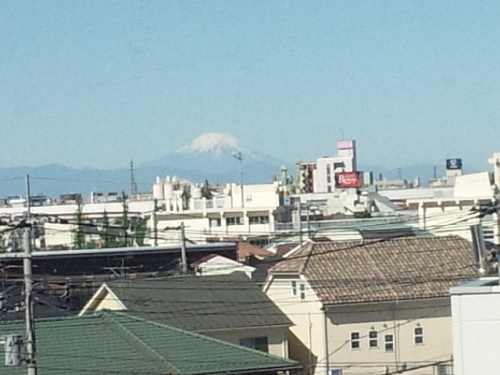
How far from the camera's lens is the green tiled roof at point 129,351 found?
1055 inches

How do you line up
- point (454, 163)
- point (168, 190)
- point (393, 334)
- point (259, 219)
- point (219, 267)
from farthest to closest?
point (454, 163)
point (168, 190)
point (259, 219)
point (219, 267)
point (393, 334)

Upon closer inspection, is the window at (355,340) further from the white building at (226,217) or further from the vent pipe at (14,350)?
the white building at (226,217)

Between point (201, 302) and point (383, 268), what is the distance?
216 inches

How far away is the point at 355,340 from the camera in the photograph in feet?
112

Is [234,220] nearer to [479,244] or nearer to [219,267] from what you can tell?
[219,267]

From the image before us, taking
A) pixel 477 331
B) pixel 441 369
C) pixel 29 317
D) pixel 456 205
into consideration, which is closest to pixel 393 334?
pixel 441 369

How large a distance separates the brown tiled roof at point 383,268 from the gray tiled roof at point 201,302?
1.49 metres

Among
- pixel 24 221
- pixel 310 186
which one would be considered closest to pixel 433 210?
pixel 24 221

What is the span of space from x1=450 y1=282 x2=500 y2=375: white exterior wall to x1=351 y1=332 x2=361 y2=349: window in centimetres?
2222

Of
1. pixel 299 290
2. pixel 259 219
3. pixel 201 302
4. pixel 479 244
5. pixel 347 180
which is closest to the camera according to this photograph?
pixel 479 244

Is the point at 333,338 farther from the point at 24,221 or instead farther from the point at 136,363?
the point at 24,221

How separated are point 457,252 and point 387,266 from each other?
7.58 feet

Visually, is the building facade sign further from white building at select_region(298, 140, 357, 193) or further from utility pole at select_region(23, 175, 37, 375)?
utility pole at select_region(23, 175, 37, 375)

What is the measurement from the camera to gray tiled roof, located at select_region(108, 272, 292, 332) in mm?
32344
